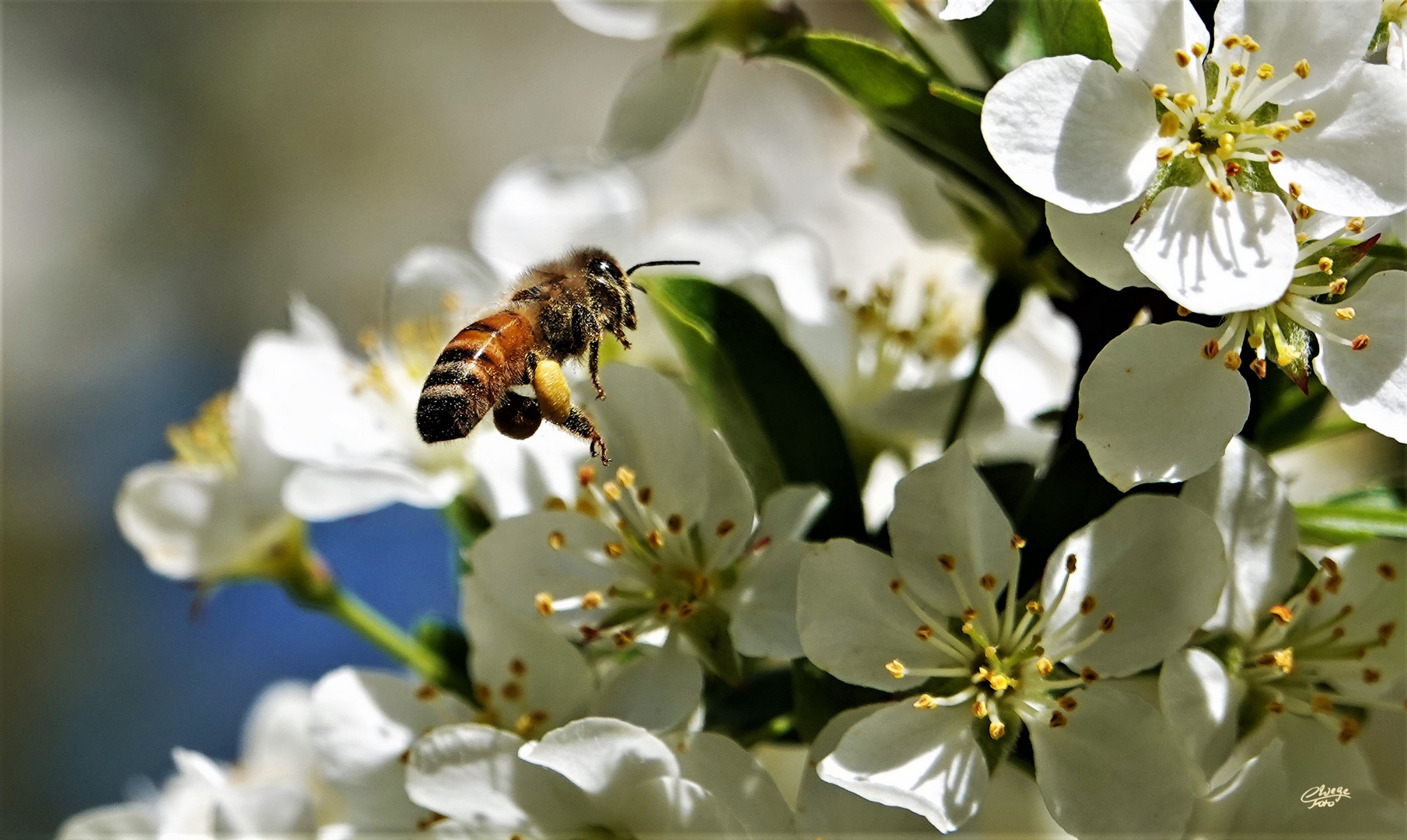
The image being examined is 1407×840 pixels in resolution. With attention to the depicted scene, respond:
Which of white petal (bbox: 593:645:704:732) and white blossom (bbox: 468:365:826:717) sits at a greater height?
white blossom (bbox: 468:365:826:717)

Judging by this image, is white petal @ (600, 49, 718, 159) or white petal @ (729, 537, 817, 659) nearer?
white petal @ (729, 537, 817, 659)

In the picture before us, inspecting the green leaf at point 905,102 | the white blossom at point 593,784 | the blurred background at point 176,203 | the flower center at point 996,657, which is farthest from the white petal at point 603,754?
the blurred background at point 176,203

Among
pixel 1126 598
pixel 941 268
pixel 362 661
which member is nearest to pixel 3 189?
pixel 362 661

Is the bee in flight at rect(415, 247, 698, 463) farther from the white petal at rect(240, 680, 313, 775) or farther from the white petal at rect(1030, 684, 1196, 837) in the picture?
the white petal at rect(240, 680, 313, 775)

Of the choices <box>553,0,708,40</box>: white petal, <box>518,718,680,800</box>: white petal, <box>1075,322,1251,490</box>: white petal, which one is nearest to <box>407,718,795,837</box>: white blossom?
<box>518,718,680,800</box>: white petal

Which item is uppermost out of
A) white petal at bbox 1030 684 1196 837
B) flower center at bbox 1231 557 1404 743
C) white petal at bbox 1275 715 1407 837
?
white petal at bbox 1030 684 1196 837

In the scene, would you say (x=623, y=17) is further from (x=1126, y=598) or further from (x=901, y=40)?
(x=1126, y=598)

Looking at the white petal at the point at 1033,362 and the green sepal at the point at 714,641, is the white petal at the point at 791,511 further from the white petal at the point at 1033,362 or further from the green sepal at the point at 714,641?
the white petal at the point at 1033,362
